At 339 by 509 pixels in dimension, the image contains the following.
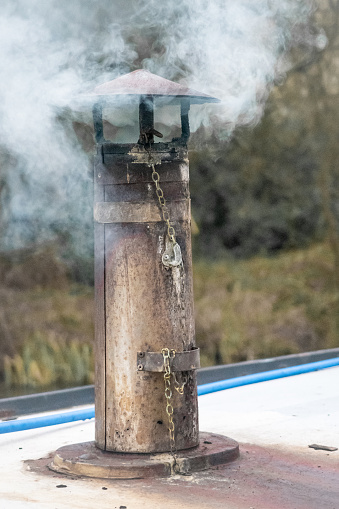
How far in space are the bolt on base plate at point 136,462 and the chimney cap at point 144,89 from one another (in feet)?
5.33

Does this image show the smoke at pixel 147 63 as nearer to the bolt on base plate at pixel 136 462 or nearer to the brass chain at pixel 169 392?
the brass chain at pixel 169 392

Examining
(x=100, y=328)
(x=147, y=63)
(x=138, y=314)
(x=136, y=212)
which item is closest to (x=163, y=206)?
(x=136, y=212)

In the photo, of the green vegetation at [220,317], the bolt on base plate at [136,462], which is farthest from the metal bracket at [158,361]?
the green vegetation at [220,317]

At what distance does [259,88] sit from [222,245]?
8.91 meters

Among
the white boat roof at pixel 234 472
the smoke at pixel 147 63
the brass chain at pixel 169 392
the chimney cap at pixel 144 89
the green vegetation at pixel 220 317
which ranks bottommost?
the white boat roof at pixel 234 472

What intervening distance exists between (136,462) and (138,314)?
2.11ft

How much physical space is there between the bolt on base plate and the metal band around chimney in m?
1.05

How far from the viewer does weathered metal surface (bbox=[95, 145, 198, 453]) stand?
3.39m

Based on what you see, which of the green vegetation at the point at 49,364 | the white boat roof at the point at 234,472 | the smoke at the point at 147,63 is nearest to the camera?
the white boat roof at the point at 234,472

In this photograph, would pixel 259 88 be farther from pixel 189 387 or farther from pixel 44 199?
pixel 44 199

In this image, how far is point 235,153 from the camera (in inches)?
552

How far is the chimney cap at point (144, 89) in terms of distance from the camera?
344 centimetres

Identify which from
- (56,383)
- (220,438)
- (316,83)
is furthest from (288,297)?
(220,438)

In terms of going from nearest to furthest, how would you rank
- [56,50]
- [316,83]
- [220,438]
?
[220,438] → [56,50] → [316,83]
